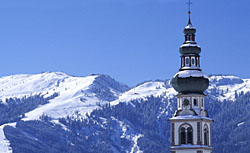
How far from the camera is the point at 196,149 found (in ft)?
335

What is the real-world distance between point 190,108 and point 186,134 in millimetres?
2931

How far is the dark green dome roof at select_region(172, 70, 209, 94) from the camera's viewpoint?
103 metres

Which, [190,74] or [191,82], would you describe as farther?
[191,82]

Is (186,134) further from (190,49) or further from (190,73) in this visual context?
(190,49)

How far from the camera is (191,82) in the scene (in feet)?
338

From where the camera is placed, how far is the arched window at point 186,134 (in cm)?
10356

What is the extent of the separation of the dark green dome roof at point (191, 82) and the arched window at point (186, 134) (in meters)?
3.92

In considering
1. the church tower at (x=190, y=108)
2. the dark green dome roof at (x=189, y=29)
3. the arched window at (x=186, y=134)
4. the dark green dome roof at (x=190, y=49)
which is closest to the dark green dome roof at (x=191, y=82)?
the church tower at (x=190, y=108)

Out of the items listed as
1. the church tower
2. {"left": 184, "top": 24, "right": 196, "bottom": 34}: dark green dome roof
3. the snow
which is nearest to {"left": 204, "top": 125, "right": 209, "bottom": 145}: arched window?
the church tower

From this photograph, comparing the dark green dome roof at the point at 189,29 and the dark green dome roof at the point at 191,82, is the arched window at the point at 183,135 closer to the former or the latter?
the dark green dome roof at the point at 191,82

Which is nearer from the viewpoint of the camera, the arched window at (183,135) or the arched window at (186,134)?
the arched window at (186,134)

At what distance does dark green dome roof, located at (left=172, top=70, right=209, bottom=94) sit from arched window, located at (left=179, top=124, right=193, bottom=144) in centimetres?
392

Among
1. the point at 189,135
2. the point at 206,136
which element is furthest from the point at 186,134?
the point at 206,136

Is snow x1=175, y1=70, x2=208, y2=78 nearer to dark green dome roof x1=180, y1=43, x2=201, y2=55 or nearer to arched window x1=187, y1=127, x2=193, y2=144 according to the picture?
dark green dome roof x1=180, y1=43, x2=201, y2=55
